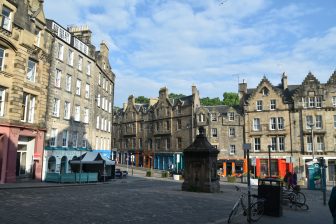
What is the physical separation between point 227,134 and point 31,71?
34.2 metres

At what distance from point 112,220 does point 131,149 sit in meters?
58.7

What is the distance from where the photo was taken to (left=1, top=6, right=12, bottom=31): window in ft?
81.5

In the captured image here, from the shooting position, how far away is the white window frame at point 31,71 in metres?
28.2

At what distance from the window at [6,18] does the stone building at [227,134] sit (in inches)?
1430

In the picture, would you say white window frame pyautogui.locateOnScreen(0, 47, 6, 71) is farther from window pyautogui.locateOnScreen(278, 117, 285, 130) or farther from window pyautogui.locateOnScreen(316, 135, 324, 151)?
window pyautogui.locateOnScreen(316, 135, 324, 151)

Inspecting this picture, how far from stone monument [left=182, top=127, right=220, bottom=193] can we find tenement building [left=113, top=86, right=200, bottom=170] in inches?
1286

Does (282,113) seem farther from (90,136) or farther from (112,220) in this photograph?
(112,220)

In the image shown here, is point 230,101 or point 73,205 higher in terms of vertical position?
point 230,101

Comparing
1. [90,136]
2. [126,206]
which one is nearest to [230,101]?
[90,136]

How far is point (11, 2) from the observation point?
25.2 metres

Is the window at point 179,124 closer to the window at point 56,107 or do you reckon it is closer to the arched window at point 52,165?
the window at point 56,107

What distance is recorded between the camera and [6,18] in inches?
990

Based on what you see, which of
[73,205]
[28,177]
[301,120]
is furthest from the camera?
[301,120]

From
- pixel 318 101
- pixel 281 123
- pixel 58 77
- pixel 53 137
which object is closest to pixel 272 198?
pixel 53 137
